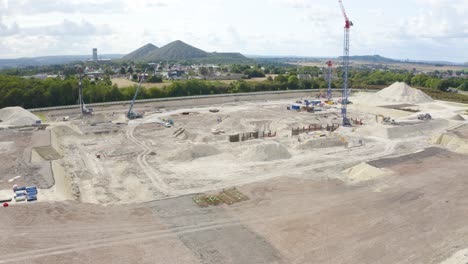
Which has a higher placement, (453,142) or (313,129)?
(313,129)

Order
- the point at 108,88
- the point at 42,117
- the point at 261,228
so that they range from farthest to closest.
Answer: the point at 108,88
the point at 42,117
the point at 261,228

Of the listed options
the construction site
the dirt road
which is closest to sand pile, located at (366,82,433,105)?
the construction site

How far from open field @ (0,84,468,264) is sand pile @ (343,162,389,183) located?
11 centimetres

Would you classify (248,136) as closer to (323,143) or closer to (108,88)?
(323,143)

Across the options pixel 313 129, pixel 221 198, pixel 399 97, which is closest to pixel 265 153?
pixel 221 198

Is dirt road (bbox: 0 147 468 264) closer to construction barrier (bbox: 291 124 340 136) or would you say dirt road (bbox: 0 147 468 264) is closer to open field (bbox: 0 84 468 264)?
open field (bbox: 0 84 468 264)

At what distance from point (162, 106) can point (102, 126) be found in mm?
22752

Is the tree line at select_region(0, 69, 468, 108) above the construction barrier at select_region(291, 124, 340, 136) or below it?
above

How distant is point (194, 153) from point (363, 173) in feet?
59.1

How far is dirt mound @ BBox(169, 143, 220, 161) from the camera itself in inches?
1585

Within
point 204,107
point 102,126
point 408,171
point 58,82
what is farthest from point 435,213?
point 58,82

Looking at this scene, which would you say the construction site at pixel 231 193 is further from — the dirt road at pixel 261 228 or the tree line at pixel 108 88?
the tree line at pixel 108 88

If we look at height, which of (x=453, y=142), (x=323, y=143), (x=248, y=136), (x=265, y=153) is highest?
(x=453, y=142)

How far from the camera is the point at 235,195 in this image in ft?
97.9
